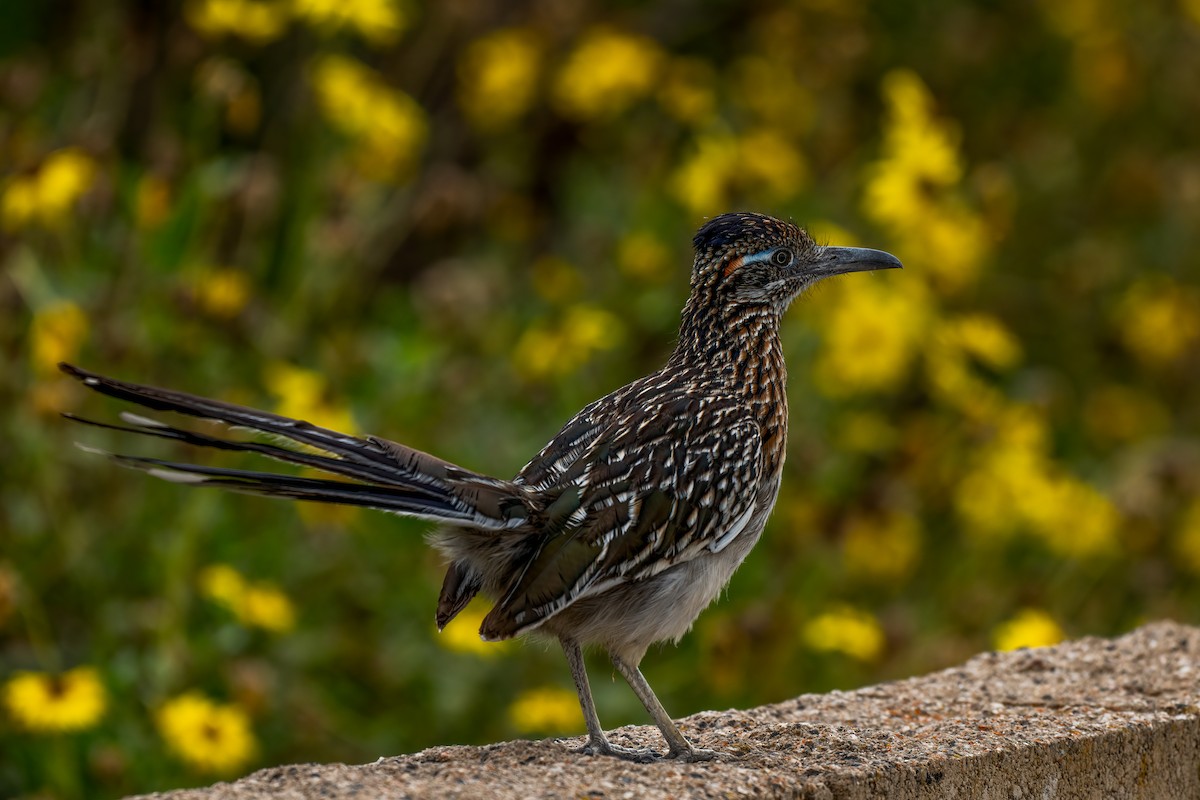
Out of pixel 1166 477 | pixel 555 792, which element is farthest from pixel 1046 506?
pixel 555 792

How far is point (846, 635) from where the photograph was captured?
705 centimetres

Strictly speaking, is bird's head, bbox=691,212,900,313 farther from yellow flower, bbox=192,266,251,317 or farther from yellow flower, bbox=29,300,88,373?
yellow flower, bbox=29,300,88,373

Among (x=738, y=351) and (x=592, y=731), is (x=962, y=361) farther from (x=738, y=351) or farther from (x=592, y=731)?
(x=592, y=731)

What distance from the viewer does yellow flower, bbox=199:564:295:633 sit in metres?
6.59

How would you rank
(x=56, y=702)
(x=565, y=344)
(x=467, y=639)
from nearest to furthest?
(x=56, y=702) → (x=467, y=639) → (x=565, y=344)

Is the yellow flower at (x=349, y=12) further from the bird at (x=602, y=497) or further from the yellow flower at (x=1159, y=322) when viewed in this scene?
the yellow flower at (x=1159, y=322)

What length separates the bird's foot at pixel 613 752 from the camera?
16.0ft

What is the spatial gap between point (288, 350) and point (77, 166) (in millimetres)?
1315

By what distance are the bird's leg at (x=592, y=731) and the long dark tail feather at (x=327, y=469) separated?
515mm

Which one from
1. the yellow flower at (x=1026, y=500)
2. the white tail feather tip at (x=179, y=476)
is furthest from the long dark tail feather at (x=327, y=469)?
the yellow flower at (x=1026, y=500)

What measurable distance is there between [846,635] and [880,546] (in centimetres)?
110

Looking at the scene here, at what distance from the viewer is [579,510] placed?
4.93 m

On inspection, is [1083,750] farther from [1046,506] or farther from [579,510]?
[1046,506]

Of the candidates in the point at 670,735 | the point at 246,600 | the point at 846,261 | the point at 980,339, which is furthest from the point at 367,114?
the point at 670,735
